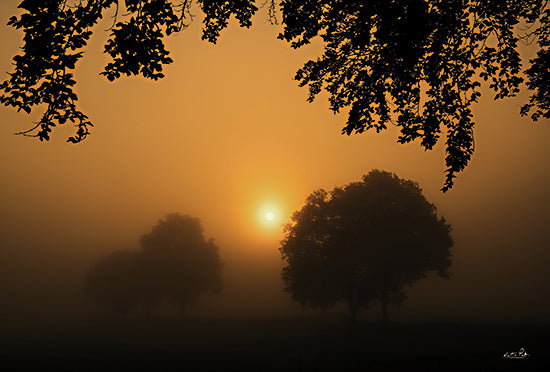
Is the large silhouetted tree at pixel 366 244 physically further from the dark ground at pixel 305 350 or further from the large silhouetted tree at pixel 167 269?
the large silhouetted tree at pixel 167 269

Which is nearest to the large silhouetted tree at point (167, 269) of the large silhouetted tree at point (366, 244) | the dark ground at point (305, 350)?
the dark ground at point (305, 350)

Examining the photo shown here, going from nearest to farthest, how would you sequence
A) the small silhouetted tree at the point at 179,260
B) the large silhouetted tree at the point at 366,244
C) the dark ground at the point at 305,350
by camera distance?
the dark ground at the point at 305,350
the large silhouetted tree at the point at 366,244
the small silhouetted tree at the point at 179,260

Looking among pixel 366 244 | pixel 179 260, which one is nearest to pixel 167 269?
pixel 179 260

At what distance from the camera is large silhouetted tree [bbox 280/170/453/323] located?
138 ft

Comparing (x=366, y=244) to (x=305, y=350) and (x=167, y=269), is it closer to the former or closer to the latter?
(x=305, y=350)

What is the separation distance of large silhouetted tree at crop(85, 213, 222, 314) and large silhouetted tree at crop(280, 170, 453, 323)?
3386 cm

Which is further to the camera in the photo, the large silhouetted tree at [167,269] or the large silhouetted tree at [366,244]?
the large silhouetted tree at [167,269]

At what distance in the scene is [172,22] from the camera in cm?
1044

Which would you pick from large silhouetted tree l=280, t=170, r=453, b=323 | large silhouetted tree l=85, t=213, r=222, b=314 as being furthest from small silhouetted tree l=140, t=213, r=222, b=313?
large silhouetted tree l=280, t=170, r=453, b=323

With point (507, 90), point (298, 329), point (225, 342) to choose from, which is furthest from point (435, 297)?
point (507, 90)

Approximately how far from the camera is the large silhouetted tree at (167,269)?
75.0m

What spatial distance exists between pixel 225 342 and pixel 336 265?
14.8 m

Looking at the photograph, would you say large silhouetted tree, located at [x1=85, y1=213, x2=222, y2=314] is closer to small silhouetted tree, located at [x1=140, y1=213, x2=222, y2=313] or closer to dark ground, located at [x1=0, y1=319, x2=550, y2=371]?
small silhouetted tree, located at [x1=140, y1=213, x2=222, y2=313]

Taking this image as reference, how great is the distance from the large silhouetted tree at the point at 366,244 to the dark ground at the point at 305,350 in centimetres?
479
